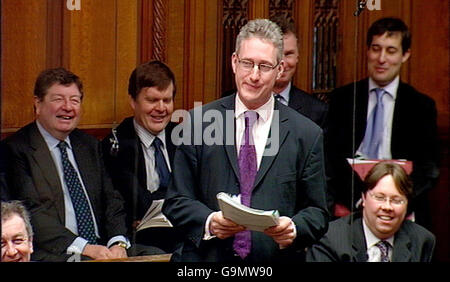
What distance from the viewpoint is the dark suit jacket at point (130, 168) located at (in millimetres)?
3865

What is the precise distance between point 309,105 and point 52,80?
93 centimetres

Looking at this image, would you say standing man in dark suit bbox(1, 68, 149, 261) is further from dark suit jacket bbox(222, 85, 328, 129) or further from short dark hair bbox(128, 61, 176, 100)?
dark suit jacket bbox(222, 85, 328, 129)

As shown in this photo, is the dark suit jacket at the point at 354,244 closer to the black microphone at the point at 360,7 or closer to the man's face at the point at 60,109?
the black microphone at the point at 360,7

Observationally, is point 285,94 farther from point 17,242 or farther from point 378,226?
point 17,242

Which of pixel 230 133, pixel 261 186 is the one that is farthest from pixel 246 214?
pixel 230 133

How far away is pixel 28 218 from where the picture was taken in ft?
12.3

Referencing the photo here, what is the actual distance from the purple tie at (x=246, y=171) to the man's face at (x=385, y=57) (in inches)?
19.2

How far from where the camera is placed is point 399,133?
3.97 m

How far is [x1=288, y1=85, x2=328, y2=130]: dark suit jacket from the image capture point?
3.90m

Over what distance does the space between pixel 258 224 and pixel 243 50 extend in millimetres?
608

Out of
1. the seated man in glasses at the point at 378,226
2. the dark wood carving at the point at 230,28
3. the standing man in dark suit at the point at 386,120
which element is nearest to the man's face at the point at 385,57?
the standing man in dark suit at the point at 386,120

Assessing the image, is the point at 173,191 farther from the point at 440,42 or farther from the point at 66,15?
the point at 440,42

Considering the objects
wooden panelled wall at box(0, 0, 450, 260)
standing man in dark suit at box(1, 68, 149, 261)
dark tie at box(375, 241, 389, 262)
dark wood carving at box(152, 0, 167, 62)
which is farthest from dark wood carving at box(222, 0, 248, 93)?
dark tie at box(375, 241, 389, 262)
